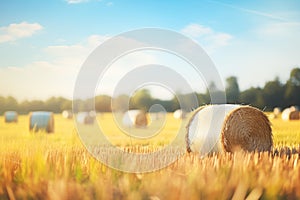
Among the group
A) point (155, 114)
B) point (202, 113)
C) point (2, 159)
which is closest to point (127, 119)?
point (155, 114)

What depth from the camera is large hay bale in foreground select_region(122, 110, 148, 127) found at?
21234 mm

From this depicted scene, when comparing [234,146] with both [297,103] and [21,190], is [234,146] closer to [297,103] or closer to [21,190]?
[21,190]

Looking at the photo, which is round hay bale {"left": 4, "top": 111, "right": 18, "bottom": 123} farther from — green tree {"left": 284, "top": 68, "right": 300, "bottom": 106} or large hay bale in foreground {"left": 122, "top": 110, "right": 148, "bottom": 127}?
green tree {"left": 284, "top": 68, "right": 300, "bottom": 106}

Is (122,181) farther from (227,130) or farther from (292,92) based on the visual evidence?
(292,92)

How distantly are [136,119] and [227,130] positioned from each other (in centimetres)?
1362

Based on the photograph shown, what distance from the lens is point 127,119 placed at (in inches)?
865

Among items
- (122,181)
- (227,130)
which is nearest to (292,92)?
(227,130)

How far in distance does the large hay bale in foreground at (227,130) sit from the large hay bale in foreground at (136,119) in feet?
42.4

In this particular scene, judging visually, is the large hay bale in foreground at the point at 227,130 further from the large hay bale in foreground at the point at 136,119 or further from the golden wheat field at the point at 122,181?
the large hay bale in foreground at the point at 136,119

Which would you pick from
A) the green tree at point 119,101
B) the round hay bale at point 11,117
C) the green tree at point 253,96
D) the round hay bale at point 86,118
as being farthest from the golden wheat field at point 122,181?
the green tree at point 253,96

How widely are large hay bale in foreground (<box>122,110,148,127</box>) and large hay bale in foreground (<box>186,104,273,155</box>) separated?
12921 mm

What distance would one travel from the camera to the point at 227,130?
25.3 feet

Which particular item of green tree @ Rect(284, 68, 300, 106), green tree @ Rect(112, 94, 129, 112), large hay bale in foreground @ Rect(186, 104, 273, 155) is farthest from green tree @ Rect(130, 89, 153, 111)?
large hay bale in foreground @ Rect(186, 104, 273, 155)

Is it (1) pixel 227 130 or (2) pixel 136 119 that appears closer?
(1) pixel 227 130
